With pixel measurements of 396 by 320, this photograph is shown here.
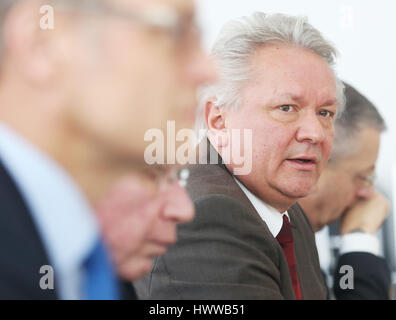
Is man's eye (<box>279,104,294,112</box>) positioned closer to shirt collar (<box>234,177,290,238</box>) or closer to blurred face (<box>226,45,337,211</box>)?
blurred face (<box>226,45,337,211</box>)

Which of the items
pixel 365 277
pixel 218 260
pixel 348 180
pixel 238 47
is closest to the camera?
pixel 218 260

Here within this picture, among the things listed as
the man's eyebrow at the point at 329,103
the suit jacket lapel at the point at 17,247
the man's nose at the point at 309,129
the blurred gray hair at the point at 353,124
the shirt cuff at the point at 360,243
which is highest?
the blurred gray hair at the point at 353,124

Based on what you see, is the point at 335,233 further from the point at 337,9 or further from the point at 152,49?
the point at 152,49

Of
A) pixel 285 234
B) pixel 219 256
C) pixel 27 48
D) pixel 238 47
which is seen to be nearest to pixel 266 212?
pixel 285 234

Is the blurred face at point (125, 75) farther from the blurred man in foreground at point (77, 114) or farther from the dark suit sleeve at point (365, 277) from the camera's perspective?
the dark suit sleeve at point (365, 277)

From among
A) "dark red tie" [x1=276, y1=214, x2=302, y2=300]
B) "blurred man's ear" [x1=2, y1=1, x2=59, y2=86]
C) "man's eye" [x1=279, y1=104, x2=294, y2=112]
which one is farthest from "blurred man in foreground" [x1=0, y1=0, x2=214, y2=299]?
"dark red tie" [x1=276, y1=214, x2=302, y2=300]

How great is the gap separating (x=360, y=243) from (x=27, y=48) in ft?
3.70

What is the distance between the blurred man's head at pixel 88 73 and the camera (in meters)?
0.87

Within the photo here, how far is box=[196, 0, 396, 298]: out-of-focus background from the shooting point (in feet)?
5.08

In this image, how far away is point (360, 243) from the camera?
1666 mm

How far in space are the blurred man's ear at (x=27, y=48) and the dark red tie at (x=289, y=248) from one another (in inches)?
28.6

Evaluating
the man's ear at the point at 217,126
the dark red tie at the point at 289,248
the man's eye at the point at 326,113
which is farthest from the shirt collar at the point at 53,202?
the man's eye at the point at 326,113

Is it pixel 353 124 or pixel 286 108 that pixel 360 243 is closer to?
pixel 353 124

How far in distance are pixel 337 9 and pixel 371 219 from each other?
58 cm
